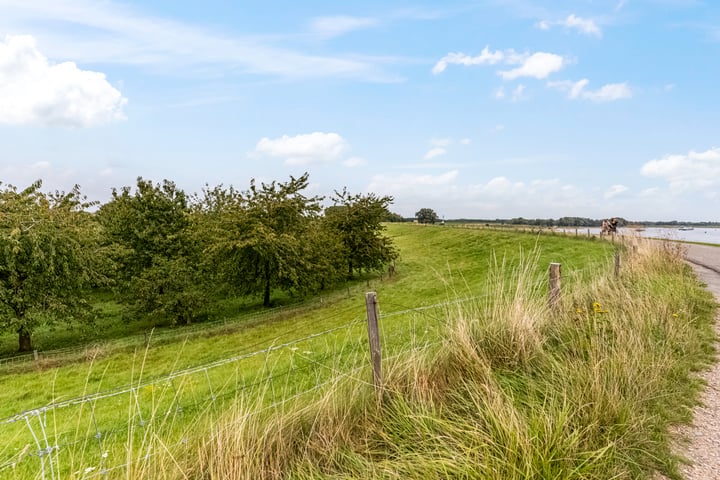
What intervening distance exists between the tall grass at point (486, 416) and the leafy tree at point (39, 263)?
15.6m

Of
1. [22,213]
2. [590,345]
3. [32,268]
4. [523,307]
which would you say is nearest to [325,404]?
[523,307]

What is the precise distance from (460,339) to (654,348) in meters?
2.29

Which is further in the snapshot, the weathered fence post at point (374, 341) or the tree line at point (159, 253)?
the tree line at point (159, 253)

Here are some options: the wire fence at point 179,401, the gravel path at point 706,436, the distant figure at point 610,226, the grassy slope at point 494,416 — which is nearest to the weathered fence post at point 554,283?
the wire fence at point 179,401

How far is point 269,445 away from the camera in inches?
106

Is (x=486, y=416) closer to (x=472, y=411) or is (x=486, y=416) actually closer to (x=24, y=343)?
(x=472, y=411)

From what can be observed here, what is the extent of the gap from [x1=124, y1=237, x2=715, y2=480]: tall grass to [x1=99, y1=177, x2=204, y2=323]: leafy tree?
55.6 ft

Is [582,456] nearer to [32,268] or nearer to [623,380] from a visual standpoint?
[623,380]

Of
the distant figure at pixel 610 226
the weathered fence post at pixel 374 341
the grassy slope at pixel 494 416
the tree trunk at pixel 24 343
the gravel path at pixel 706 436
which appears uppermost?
the distant figure at pixel 610 226

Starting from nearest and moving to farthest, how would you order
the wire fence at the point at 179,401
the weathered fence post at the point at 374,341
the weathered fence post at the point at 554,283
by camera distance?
the wire fence at the point at 179,401, the weathered fence post at the point at 374,341, the weathered fence post at the point at 554,283

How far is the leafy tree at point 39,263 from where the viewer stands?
14.4m

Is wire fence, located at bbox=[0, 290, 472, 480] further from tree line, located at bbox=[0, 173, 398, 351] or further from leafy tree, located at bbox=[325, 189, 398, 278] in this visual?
leafy tree, located at bbox=[325, 189, 398, 278]

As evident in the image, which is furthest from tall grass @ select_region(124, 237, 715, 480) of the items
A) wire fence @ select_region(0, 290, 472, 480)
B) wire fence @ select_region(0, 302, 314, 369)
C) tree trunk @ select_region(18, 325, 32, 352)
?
tree trunk @ select_region(18, 325, 32, 352)

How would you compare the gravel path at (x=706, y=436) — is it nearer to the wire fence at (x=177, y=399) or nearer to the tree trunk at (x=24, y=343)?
the wire fence at (x=177, y=399)
